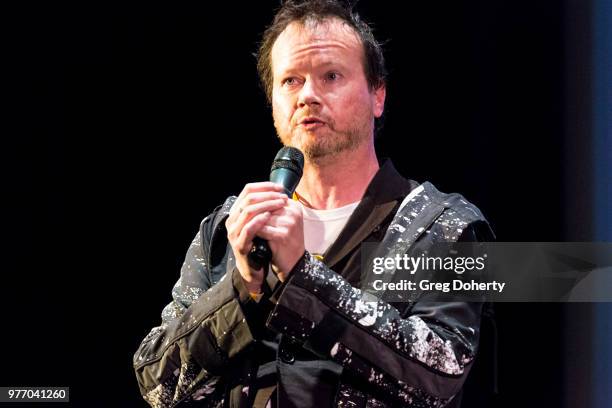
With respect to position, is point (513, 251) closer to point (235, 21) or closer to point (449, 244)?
point (449, 244)

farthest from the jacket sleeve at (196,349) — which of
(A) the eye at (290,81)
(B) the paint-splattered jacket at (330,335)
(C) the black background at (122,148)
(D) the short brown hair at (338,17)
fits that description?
(C) the black background at (122,148)

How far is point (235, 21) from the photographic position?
6.68 ft

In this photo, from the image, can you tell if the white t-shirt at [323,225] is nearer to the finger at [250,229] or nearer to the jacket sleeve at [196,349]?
the jacket sleeve at [196,349]

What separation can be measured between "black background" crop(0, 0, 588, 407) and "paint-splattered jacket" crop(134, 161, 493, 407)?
63 centimetres

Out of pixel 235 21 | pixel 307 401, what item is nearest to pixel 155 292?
pixel 235 21

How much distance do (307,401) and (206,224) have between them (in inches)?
17.1

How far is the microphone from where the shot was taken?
1.00 m

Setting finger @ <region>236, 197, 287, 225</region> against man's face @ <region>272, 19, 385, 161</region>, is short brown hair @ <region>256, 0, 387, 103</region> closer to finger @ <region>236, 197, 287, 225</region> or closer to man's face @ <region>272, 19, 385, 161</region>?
man's face @ <region>272, 19, 385, 161</region>

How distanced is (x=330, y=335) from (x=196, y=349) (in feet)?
0.73

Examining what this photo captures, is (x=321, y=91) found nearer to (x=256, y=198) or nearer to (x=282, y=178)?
(x=282, y=178)

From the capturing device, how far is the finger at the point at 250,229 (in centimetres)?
97

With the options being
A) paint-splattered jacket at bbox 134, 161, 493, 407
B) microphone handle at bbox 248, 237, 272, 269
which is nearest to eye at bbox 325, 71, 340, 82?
paint-splattered jacket at bbox 134, 161, 493, 407

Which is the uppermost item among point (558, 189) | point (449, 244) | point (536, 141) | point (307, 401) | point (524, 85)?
point (524, 85)

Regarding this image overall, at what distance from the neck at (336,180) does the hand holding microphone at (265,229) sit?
14.1 inches
